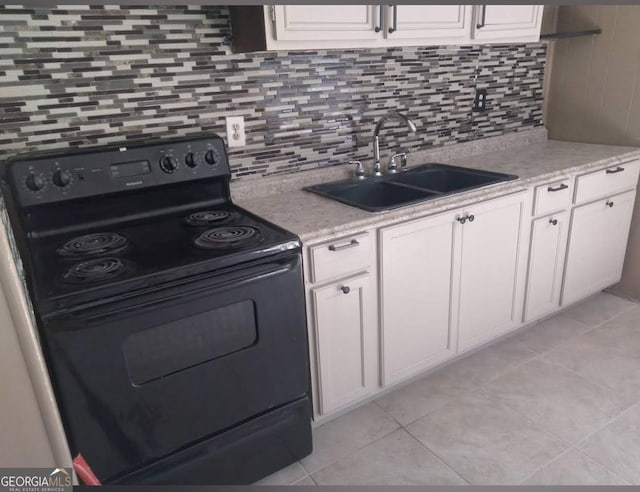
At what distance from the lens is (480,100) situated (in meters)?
2.62

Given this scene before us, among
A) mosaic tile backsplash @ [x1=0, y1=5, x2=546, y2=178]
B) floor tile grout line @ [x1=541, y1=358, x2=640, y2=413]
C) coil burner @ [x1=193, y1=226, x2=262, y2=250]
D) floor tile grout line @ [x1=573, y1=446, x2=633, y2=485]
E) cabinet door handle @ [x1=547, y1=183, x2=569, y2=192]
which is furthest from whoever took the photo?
cabinet door handle @ [x1=547, y1=183, x2=569, y2=192]

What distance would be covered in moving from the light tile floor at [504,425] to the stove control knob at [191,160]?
3.66 ft

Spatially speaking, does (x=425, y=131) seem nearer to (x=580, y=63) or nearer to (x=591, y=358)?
(x=580, y=63)

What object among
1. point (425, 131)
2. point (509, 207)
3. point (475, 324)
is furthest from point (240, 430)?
point (425, 131)

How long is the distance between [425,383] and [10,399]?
67.9 inches

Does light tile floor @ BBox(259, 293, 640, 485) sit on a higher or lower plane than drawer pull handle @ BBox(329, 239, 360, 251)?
lower

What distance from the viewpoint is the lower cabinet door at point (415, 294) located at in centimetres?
183

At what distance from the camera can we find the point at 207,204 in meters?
1.85

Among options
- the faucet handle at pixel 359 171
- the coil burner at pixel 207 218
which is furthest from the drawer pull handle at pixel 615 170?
the coil burner at pixel 207 218

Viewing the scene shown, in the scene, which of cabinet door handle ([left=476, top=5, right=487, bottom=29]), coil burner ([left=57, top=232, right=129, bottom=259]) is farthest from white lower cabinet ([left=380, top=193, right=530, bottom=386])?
coil burner ([left=57, top=232, right=129, bottom=259])

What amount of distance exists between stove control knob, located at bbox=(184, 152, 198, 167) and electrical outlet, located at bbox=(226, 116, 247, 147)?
227 millimetres

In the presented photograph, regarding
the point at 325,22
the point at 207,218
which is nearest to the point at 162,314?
the point at 207,218

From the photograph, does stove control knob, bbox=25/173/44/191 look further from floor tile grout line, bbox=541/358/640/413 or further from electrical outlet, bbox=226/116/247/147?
floor tile grout line, bbox=541/358/640/413

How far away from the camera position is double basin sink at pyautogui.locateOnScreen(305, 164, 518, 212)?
208 cm
